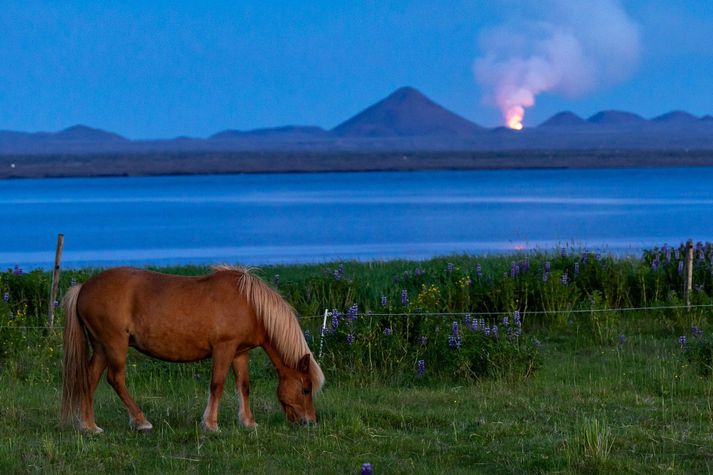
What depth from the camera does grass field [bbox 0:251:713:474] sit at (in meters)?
7.19

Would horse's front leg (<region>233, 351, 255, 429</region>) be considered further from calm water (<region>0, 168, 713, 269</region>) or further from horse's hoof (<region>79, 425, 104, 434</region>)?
calm water (<region>0, 168, 713, 269</region>)

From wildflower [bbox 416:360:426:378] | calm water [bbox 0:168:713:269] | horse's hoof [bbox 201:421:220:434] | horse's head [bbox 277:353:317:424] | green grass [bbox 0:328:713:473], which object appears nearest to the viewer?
green grass [bbox 0:328:713:473]

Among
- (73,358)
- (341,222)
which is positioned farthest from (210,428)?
(341,222)

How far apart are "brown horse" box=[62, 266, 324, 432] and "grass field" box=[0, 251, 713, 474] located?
9.9 inches

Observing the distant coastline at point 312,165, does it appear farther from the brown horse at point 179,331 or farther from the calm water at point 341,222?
the brown horse at point 179,331

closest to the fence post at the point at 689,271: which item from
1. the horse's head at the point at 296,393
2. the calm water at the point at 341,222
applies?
the calm water at the point at 341,222

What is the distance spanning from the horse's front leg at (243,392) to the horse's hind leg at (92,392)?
995mm

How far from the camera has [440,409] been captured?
8.91 m

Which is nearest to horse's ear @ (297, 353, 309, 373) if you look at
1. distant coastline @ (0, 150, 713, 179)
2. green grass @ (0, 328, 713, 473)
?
green grass @ (0, 328, 713, 473)

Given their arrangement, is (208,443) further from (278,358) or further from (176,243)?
(176,243)

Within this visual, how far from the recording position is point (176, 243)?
155ft

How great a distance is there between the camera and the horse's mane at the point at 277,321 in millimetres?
8109

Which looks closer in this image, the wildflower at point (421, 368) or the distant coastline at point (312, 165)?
the wildflower at point (421, 368)

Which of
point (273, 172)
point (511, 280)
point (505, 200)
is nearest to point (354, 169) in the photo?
point (273, 172)
